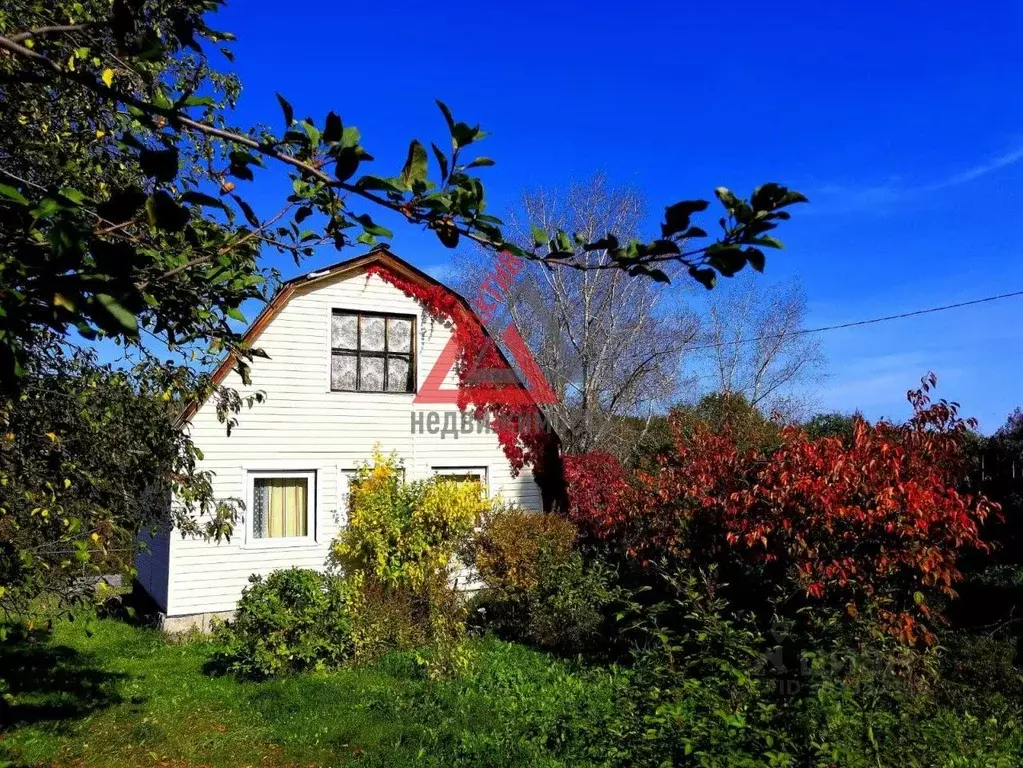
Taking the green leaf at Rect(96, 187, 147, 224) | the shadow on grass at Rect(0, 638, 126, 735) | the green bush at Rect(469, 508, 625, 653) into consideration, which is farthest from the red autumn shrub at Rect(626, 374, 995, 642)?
the shadow on grass at Rect(0, 638, 126, 735)

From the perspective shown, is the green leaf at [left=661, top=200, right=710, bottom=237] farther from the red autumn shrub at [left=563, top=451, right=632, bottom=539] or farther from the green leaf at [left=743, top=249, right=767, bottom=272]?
the red autumn shrub at [left=563, top=451, right=632, bottom=539]

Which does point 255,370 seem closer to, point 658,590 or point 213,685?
point 213,685

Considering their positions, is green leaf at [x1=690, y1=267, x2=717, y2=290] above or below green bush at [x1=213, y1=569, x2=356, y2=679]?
above

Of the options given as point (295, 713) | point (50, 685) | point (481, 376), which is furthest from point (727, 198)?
point (481, 376)

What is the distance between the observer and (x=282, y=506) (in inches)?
492

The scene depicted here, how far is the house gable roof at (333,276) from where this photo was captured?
1230 centimetres

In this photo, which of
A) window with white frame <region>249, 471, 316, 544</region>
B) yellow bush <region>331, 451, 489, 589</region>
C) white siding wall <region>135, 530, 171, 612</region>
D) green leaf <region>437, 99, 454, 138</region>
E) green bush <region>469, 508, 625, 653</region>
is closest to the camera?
green leaf <region>437, 99, 454, 138</region>

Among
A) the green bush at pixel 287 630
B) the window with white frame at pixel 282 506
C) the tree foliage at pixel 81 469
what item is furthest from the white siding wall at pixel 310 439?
the tree foliage at pixel 81 469

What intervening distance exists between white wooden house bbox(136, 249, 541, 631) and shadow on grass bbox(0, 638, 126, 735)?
5.47 ft

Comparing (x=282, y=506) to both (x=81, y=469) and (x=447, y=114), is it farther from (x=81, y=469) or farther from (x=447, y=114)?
(x=447, y=114)

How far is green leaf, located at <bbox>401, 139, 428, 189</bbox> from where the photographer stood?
76.4 inches

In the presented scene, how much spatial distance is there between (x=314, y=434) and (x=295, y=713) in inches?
226

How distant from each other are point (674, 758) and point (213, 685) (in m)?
6.64

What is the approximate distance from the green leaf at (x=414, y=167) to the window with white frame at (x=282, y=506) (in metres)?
11.2
